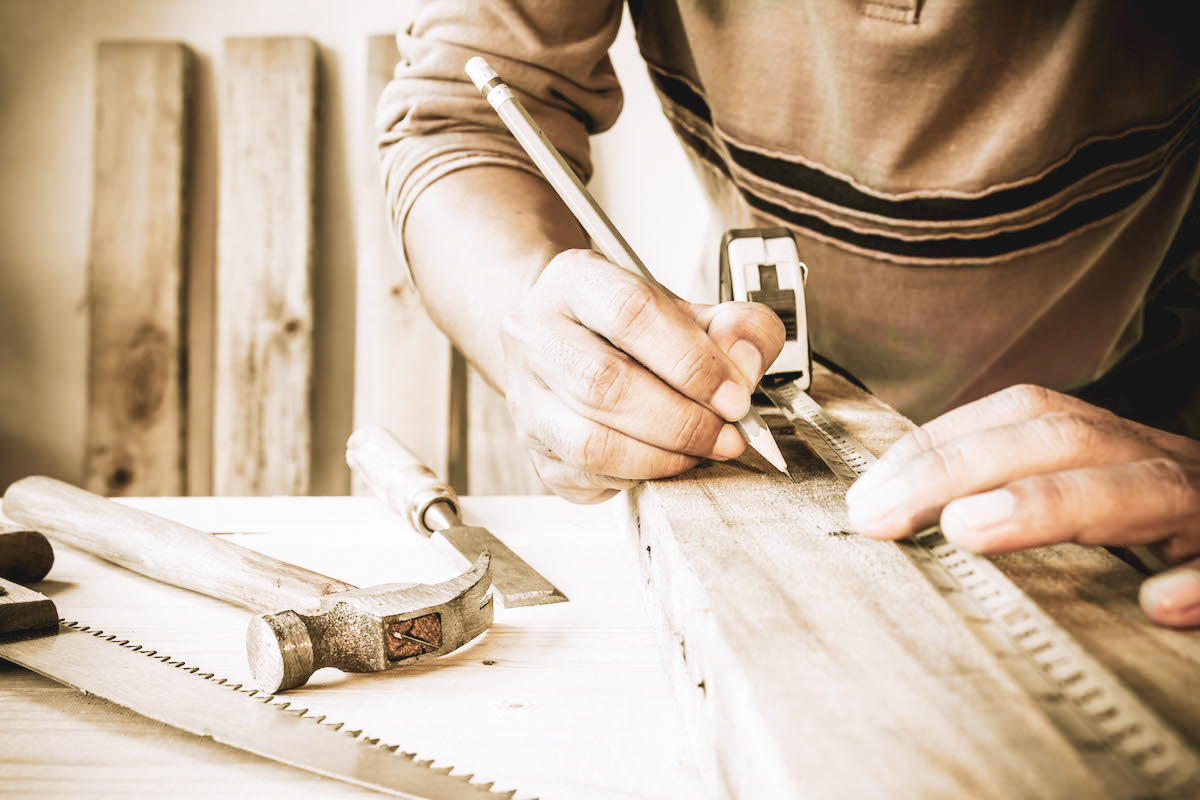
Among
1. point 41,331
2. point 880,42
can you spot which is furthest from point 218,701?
point 41,331

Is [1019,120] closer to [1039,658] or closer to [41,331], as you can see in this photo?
[1039,658]

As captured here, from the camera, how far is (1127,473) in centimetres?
63

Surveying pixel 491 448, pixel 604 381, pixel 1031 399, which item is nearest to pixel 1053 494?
pixel 1031 399

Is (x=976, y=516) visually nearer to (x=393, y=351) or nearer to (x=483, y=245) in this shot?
(x=483, y=245)

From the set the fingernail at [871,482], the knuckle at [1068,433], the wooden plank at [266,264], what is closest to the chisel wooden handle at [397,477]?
the fingernail at [871,482]

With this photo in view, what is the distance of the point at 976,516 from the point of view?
612mm

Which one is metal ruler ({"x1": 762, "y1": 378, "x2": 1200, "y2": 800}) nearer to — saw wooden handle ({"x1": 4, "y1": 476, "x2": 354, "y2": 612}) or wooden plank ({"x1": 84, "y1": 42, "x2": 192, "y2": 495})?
saw wooden handle ({"x1": 4, "y1": 476, "x2": 354, "y2": 612})

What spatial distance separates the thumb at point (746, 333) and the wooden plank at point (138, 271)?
2.19m

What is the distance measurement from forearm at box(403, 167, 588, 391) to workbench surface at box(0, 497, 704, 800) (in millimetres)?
276

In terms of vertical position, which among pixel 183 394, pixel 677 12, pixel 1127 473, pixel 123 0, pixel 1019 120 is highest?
pixel 123 0

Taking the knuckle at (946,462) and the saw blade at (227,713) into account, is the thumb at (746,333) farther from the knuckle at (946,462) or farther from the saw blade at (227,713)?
the saw blade at (227,713)

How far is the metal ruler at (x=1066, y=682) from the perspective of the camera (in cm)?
43

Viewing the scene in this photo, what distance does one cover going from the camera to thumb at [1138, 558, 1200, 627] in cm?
58

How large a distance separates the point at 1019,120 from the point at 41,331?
9.05 ft
